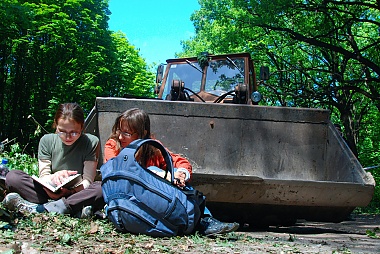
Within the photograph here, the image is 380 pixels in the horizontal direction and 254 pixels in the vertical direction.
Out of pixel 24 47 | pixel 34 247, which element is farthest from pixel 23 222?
pixel 24 47

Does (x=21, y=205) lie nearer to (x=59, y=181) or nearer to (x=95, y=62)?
(x=59, y=181)

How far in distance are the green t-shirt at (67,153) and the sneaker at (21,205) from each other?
46 cm

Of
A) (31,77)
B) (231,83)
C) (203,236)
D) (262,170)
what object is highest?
(31,77)

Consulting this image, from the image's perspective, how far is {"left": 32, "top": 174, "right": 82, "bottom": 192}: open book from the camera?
4477 mm

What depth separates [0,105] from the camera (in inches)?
918

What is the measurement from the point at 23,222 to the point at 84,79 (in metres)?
20.5

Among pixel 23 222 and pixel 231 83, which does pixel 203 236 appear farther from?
pixel 231 83

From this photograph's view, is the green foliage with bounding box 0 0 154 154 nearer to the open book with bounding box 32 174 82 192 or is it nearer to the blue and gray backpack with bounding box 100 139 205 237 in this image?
the open book with bounding box 32 174 82 192

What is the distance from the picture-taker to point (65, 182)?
4.47m

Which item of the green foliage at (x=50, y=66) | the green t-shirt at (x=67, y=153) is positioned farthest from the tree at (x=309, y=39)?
the green t-shirt at (x=67, y=153)

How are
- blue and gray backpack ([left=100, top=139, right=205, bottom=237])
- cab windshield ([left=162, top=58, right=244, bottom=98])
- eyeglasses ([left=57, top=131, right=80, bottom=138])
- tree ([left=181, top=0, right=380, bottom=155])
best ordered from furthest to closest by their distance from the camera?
tree ([left=181, top=0, right=380, bottom=155]) < cab windshield ([left=162, top=58, right=244, bottom=98]) < eyeglasses ([left=57, top=131, right=80, bottom=138]) < blue and gray backpack ([left=100, top=139, right=205, bottom=237])

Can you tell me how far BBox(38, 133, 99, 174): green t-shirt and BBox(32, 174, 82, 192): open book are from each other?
25cm

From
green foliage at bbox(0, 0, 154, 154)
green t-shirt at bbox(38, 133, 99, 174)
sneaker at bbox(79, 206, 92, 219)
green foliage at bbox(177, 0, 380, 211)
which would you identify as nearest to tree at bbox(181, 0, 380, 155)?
green foliage at bbox(177, 0, 380, 211)

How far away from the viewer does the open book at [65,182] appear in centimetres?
448
